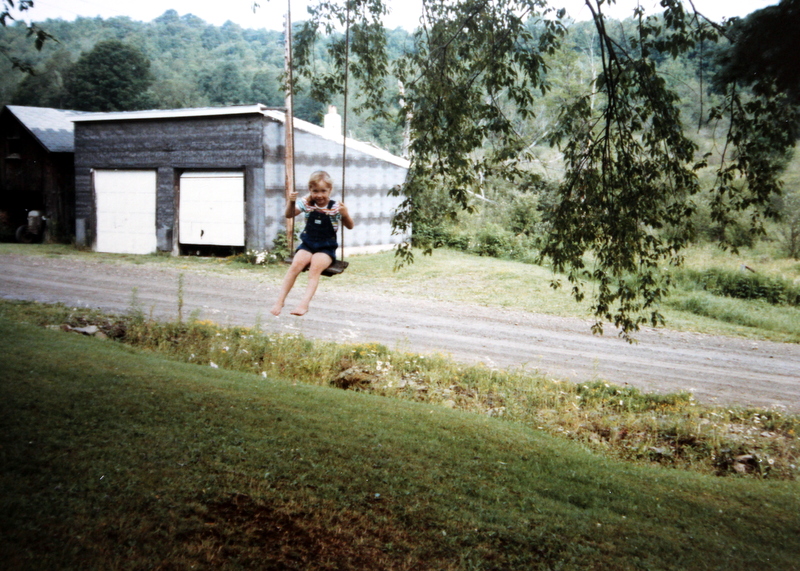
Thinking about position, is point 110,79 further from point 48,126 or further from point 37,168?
point 37,168

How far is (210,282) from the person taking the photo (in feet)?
53.8

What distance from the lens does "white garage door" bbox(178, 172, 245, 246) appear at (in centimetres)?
2067

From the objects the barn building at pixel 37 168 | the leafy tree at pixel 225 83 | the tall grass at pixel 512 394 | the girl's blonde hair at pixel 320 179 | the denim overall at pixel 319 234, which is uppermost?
the leafy tree at pixel 225 83

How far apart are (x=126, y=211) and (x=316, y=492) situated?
20.4m

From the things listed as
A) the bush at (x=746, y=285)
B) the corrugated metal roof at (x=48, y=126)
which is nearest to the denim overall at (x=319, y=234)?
the bush at (x=746, y=285)

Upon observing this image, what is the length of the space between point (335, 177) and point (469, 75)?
47.9ft

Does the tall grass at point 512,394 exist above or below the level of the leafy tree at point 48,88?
below

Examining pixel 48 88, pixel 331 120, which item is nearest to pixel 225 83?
pixel 48 88

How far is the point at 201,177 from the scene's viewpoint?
21.2 metres

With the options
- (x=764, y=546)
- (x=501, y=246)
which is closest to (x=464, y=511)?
(x=764, y=546)

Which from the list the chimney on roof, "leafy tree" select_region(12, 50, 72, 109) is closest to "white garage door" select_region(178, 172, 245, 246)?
the chimney on roof

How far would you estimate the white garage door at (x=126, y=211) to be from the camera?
866 inches

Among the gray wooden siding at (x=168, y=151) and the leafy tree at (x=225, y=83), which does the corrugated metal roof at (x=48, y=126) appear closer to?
the gray wooden siding at (x=168, y=151)

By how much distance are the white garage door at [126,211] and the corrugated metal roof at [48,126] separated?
362 cm
